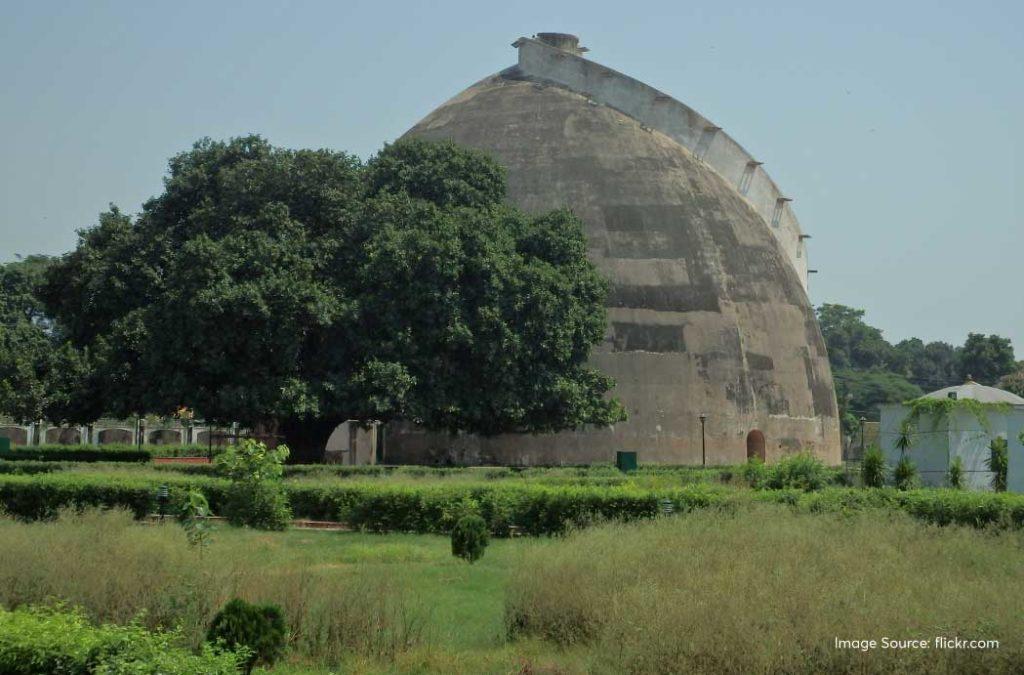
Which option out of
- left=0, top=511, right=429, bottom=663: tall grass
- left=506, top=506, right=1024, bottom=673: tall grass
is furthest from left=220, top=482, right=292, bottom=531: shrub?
left=506, top=506, right=1024, bottom=673: tall grass

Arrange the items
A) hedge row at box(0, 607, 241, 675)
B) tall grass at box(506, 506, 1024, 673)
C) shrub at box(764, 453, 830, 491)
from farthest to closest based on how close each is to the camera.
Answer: shrub at box(764, 453, 830, 491), tall grass at box(506, 506, 1024, 673), hedge row at box(0, 607, 241, 675)

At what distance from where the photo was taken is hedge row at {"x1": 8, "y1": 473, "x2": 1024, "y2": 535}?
1698cm

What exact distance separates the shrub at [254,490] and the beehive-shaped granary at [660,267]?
1678 cm

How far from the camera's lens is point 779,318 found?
3947 cm

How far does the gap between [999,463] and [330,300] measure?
47.2 ft

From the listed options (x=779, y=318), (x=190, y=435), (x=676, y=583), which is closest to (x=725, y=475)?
(x=779, y=318)

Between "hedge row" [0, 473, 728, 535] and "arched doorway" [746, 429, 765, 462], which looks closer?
"hedge row" [0, 473, 728, 535]

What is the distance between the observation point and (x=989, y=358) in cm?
8181

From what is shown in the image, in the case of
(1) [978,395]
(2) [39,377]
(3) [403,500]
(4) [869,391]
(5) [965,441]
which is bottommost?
(3) [403,500]

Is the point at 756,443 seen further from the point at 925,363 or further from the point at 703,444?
the point at 925,363

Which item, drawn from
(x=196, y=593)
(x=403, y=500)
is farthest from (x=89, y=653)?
(x=403, y=500)

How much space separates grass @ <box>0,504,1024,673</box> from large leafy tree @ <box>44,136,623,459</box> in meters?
15.1

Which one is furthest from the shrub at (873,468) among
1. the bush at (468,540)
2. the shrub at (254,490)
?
the shrub at (254,490)

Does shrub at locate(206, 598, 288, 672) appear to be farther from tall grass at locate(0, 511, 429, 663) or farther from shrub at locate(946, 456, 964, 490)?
shrub at locate(946, 456, 964, 490)
